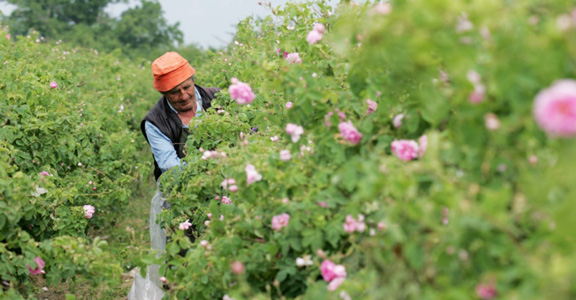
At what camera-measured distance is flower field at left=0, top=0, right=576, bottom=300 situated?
1137 millimetres

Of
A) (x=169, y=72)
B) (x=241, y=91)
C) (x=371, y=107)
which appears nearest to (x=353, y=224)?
(x=371, y=107)

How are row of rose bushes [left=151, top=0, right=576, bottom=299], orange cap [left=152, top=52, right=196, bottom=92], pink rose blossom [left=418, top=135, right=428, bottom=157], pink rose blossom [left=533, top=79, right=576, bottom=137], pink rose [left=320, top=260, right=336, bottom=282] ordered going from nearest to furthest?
pink rose blossom [left=533, top=79, right=576, bottom=137]
row of rose bushes [left=151, top=0, right=576, bottom=299]
pink rose blossom [left=418, top=135, right=428, bottom=157]
pink rose [left=320, top=260, right=336, bottom=282]
orange cap [left=152, top=52, right=196, bottom=92]

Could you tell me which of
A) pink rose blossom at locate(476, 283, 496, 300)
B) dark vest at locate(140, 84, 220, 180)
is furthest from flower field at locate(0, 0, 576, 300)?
dark vest at locate(140, 84, 220, 180)

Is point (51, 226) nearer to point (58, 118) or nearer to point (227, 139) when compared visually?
point (58, 118)

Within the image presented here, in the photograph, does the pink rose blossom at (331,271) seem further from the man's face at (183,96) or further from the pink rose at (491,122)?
the man's face at (183,96)

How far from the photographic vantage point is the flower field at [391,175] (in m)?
1.14

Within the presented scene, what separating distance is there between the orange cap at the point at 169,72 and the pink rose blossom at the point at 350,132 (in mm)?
2160

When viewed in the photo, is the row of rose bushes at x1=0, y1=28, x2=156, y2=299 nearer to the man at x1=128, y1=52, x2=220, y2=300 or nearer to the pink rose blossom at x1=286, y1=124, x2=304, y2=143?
the man at x1=128, y1=52, x2=220, y2=300

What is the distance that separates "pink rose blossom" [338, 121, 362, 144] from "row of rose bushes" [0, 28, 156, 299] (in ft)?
3.49

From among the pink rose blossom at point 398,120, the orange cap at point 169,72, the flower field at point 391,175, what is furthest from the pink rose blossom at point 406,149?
the orange cap at point 169,72

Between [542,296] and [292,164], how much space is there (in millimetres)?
1020

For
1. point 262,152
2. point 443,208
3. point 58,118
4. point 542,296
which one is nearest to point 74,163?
point 58,118

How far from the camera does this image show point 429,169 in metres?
1.28

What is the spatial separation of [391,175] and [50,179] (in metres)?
2.33
